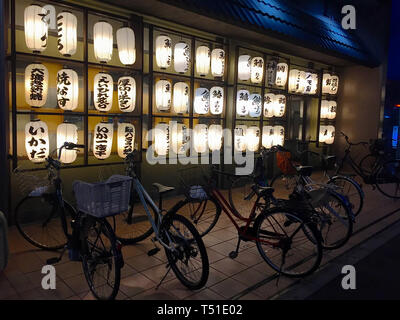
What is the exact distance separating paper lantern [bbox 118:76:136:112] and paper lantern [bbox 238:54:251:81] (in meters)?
4.47

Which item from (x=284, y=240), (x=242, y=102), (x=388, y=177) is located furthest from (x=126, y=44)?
(x=388, y=177)

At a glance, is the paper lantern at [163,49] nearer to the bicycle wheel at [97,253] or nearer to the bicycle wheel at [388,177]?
the bicycle wheel at [97,253]

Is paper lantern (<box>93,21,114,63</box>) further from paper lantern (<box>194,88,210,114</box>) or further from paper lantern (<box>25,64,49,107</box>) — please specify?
paper lantern (<box>194,88,210,114</box>)

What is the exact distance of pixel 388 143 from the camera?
17344 millimetres

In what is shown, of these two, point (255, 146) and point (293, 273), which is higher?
point (255, 146)

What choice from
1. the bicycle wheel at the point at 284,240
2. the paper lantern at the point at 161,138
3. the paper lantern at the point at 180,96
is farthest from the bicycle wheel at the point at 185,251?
the paper lantern at the point at 180,96

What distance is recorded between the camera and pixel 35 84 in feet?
22.1

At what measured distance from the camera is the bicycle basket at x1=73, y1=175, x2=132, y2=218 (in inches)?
154

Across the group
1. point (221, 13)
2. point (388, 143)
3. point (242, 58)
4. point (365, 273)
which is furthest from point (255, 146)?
point (388, 143)

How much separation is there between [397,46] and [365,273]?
15.4 metres

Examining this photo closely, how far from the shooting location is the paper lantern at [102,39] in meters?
7.54

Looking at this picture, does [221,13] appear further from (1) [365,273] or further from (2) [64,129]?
(1) [365,273]

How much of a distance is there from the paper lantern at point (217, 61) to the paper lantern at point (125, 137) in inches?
143
